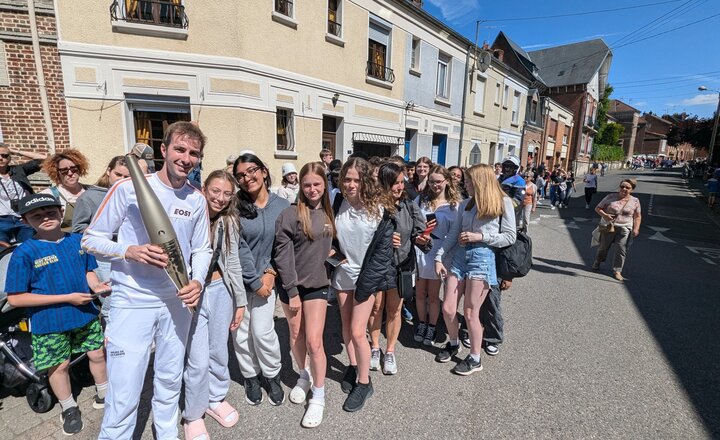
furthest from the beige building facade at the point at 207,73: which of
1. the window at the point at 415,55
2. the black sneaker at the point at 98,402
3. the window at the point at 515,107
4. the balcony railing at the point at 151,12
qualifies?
the window at the point at 515,107

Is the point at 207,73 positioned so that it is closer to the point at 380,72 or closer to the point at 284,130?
the point at 284,130

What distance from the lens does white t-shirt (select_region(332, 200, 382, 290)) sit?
8.54 ft

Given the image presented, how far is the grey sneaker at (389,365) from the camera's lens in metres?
3.12

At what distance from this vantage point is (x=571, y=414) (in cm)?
267

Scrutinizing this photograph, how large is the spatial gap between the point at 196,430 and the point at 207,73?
7086 mm

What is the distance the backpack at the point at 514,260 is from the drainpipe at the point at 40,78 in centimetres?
856

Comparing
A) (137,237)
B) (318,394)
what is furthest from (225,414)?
(137,237)

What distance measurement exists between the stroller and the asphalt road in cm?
13

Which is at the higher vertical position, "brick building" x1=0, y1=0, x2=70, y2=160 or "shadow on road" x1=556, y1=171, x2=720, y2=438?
"brick building" x1=0, y1=0, x2=70, y2=160

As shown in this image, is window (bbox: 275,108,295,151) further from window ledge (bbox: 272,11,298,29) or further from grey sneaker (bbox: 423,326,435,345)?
grey sneaker (bbox: 423,326,435,345)

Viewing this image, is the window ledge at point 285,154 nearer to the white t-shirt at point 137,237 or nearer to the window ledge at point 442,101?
the white t-shirt at point 137,237

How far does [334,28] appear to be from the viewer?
9.76m

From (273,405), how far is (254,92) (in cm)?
695

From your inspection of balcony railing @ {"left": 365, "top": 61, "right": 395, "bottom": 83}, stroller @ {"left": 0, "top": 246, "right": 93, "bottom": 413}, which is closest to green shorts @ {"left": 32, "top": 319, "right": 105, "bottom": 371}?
stroller @ {"left": 0, "top": 246, "right": 93, "bottom": 413}
